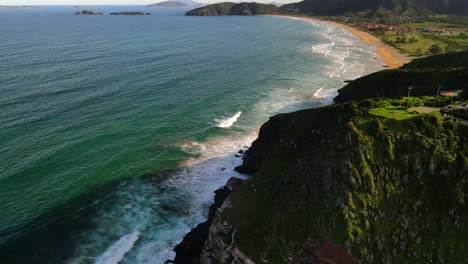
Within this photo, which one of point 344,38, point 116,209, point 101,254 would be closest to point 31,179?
point 116,209

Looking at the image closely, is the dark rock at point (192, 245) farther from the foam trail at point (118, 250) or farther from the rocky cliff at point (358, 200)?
the foam trail at point (118, 250)

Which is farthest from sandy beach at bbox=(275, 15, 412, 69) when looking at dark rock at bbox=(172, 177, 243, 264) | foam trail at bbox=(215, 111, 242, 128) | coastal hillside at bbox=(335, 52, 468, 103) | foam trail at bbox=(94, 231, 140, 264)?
foam trail at bbox=(94, 231, 140, 264)

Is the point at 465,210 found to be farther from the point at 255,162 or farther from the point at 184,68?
the point at 184,68

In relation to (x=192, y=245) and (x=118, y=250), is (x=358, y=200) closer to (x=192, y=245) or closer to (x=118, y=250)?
(x=192, y=245)

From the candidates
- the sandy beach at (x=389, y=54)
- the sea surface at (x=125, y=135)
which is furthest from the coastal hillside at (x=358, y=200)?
the sandy beach at (x=389, y=54)

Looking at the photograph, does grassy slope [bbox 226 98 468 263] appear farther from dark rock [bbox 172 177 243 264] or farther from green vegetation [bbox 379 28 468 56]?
green vegetation [bbox 379 28 468 56]

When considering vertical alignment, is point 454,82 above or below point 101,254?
above
